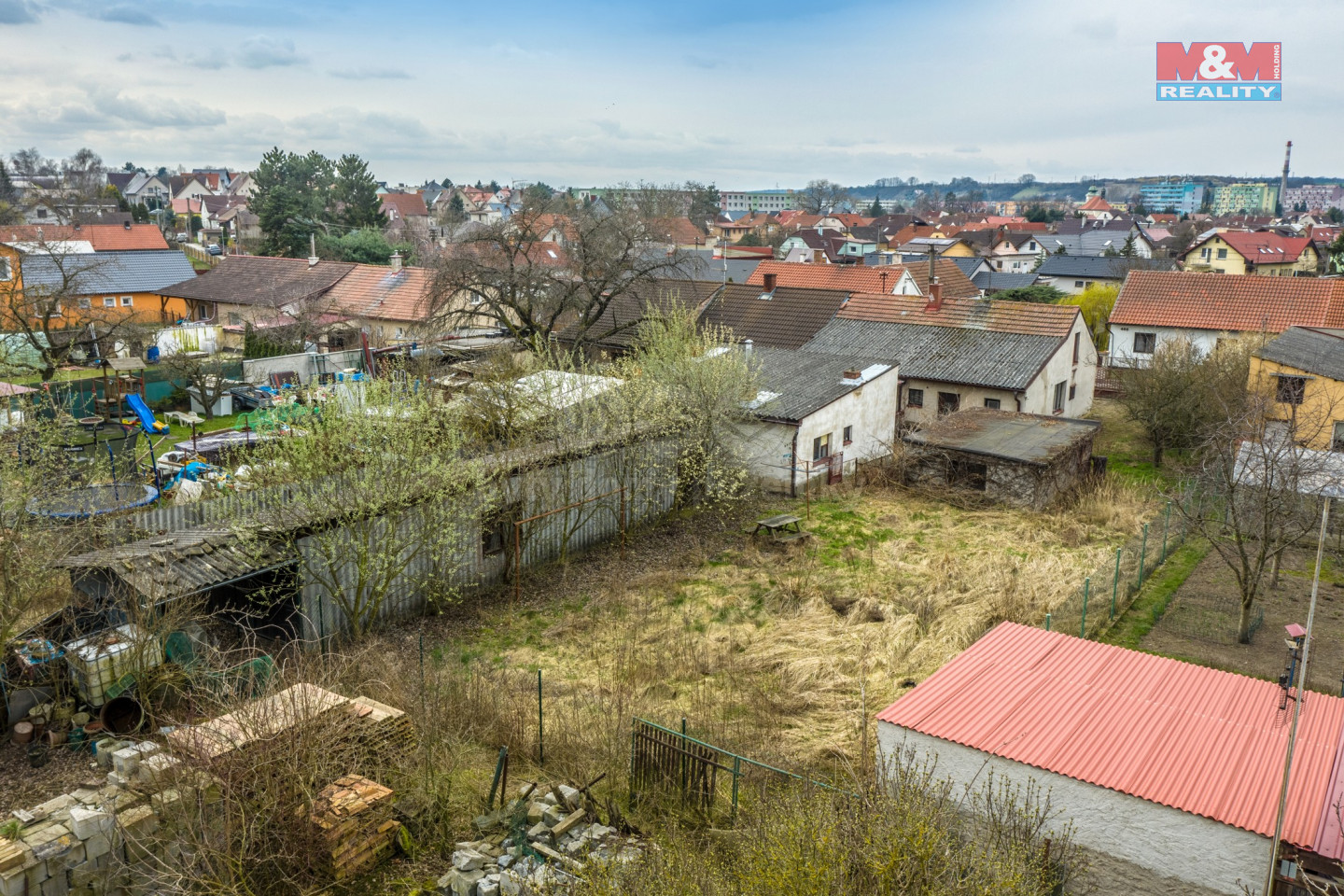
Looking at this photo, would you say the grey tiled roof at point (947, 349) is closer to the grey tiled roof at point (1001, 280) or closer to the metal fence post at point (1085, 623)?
the metal fence post at point (1085, 623)

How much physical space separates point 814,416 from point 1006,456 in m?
4.64

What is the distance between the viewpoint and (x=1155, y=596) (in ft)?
57.2

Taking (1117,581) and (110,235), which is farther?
(110,235)

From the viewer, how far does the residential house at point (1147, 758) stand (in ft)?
26.1

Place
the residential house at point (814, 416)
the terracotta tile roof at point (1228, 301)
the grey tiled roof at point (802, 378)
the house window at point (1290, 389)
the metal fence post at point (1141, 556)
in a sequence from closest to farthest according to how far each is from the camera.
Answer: the metal fence post at point (1141, 556), the residential house at point (814, 416), the grey tiled roof at point (802, 378), the house window at point (1290, 389), the terracotta tile roof at point (1228, 301)

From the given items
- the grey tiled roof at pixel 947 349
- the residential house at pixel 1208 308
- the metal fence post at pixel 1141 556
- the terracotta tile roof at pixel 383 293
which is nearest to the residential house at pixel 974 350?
the grey tiled roof at pixel 947 349

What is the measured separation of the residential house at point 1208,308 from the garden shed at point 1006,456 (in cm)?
997

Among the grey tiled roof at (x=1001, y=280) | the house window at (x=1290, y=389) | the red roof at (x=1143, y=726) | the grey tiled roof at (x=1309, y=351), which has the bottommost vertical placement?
the red roof at (x=1143, y=726)

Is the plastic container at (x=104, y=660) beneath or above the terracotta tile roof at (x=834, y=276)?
beneath

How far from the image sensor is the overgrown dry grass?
11.6 m

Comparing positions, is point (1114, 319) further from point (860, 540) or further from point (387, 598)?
point (387, 598)

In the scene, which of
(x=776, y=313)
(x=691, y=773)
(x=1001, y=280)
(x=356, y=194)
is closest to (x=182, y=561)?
(x=691, y=773)

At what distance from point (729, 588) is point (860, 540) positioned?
4036 mm

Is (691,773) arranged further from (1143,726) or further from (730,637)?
(730,637)
